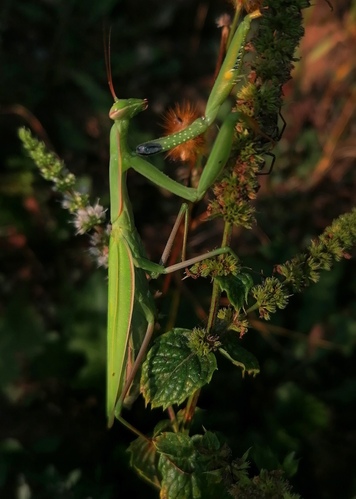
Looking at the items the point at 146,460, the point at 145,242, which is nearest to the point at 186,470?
the point at 146,460

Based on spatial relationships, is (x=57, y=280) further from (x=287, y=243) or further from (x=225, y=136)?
(x=225, y=136)


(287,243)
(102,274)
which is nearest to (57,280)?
(102,274)

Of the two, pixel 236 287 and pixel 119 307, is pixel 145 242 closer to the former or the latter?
pixel 119 307

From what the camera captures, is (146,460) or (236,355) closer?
(236,355)

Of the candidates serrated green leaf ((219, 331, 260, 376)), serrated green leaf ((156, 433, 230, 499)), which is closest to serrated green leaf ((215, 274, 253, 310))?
serrated green leaf ((219, 331, 260, 376))

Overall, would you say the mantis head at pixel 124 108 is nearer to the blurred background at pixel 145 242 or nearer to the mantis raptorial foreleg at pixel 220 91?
the mantis raptorial foreleg at pixel 220 91
